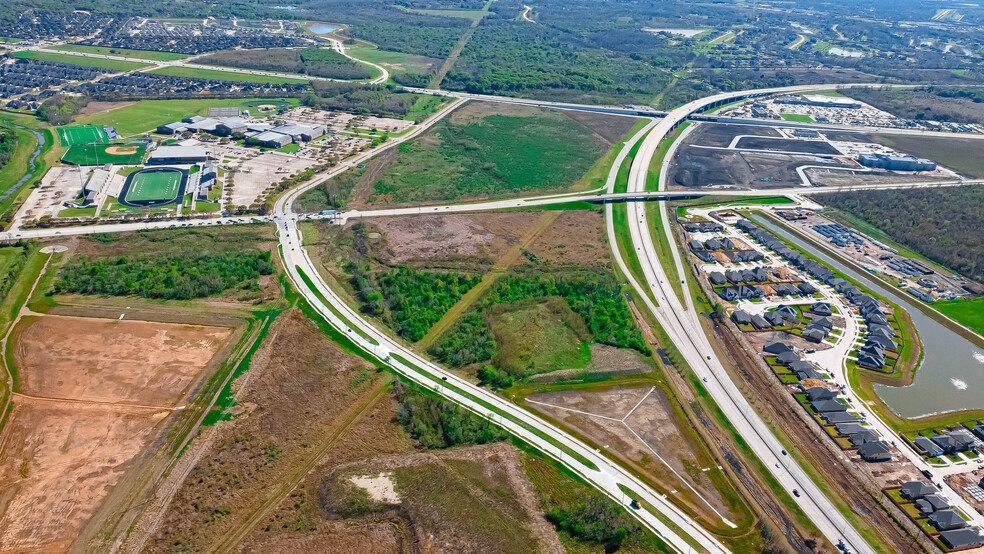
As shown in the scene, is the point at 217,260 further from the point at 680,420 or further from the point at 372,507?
the point at 680,420

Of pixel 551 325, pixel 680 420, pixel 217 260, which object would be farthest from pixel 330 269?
pixel 680 420

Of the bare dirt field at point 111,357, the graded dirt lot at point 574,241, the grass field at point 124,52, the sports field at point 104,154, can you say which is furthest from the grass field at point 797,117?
the grass field at point 124,52

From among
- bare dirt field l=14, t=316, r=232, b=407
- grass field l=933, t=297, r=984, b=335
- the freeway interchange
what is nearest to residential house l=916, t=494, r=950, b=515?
the freeway interchange

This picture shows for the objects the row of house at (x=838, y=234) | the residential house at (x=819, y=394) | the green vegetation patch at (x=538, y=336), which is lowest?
the green vegetation patch at (x=538, y=336)

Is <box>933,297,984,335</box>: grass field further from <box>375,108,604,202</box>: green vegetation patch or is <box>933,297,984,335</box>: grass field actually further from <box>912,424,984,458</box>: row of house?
<box>375,108,604,202</box>: green vegetation patch

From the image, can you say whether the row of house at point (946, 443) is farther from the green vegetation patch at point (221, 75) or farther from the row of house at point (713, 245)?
the green vegetation patch at point (221, 75)

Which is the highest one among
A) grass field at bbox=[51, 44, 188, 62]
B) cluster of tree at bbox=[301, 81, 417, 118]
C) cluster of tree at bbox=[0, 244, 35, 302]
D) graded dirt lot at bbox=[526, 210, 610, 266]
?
cluster of tree at bbox=[301, 81, 417, 118]
